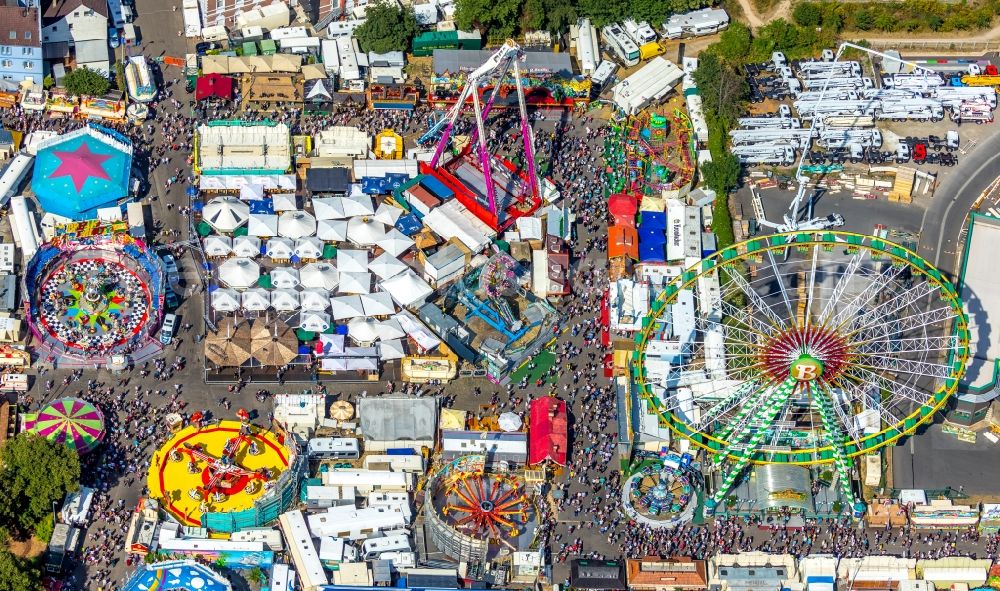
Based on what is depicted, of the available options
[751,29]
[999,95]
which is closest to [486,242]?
[751,29]

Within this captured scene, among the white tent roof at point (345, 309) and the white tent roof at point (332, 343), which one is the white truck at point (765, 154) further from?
the white tent roof at point (332, 343)

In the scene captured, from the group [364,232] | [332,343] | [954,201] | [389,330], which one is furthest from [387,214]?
[954,201]

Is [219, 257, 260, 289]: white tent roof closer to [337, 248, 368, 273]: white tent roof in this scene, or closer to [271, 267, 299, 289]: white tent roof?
[271, 267, 299, 289]: white tent roof

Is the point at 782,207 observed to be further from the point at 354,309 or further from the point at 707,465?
the point at 354,309

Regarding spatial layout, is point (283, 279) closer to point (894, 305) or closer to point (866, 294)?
point (866, 294)

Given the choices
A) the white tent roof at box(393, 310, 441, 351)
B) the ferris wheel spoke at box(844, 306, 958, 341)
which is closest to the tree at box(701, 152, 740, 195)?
the ferris wheel spoke at box(844, 306, 958, 341)

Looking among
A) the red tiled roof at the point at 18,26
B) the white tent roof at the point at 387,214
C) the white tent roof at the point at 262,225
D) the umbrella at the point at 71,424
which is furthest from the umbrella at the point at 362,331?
the red tiled roof at the point at 18,26
